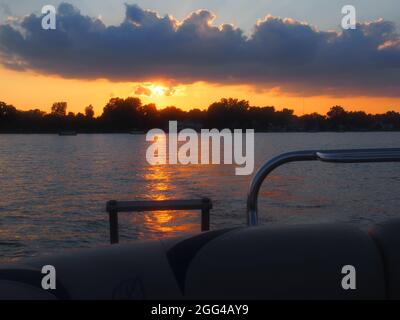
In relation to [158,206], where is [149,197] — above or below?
below

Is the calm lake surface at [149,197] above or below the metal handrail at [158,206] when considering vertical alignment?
below

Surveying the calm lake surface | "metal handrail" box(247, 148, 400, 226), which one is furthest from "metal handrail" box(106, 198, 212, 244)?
the calm lake surface

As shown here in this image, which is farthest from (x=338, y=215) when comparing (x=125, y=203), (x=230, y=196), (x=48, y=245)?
(x=125, y=203)

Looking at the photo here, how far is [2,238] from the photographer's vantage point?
1571cm

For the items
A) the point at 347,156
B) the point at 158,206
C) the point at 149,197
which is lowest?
the point at 149,197

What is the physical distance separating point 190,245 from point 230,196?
23962 mm

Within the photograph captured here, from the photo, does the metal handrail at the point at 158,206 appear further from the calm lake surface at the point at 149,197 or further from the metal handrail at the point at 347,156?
the calm lake surface at the point at 149,197

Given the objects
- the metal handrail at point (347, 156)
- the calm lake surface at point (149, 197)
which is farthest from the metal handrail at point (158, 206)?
the calm lake surface at point (149, 197)

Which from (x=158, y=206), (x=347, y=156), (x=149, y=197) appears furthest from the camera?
(x=149, y=197)

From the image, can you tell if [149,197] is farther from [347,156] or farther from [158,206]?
[347,156]

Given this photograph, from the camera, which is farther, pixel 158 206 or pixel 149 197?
pixel 149 197

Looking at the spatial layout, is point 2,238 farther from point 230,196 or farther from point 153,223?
point 230,196

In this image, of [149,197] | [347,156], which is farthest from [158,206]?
[149,197]

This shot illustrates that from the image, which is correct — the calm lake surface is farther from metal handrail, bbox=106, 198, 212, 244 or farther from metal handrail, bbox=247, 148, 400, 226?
metal handrail, bbox=247, 148, 400, 226
